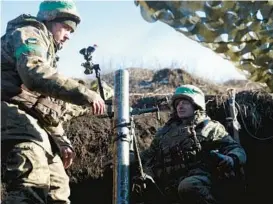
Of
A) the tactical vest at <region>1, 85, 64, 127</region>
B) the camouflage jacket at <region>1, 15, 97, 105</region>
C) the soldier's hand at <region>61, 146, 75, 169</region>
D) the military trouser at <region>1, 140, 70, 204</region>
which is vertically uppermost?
the camouflage jacket at <region>1, 15, 97, 105</region>

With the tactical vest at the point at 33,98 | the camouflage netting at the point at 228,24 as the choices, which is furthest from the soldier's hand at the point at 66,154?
the camouflage netting at the point at 228,24

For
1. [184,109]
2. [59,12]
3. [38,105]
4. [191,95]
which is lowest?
[38,105]

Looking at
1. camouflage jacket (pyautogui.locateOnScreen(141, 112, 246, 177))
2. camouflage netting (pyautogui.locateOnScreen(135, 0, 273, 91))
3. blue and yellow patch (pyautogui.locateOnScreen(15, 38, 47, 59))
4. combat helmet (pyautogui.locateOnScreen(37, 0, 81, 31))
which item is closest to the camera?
camouflage netting (pyautogui.locateOnScreen(135, 0, 273, 91))

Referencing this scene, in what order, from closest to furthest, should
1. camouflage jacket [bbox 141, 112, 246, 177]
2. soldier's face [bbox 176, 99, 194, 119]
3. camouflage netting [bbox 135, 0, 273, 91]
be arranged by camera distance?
camouflage netting [bbox 135, 0, 273, 91]
camouflage jacket [bbox 141, 112, 246, 177]
soldier's face [bbox 176, 99, 194, 119]

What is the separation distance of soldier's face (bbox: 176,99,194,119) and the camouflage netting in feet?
10.8

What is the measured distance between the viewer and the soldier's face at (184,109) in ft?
19.4

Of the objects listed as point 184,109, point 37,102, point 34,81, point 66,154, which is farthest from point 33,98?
point 184,109

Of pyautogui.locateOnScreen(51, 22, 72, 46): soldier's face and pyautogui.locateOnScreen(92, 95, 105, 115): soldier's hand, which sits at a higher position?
pyautogui.locateOnScreen(51, 22, 72, 46): soldier's face

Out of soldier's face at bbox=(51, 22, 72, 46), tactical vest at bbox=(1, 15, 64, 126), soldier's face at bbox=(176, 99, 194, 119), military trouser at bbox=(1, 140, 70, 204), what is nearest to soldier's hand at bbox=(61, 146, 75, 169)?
tactical vest at bbox=(1, 15, 64, 126)

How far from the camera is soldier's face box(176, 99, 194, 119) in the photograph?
5.91 metres

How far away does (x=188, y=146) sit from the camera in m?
5.62

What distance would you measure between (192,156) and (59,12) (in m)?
1.97

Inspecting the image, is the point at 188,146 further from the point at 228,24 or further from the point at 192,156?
the point at 228,24

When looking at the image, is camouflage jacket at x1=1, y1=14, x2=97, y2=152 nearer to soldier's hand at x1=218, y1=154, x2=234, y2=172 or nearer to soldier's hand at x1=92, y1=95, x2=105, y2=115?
soldier's hand at x1=92, y1=95, x2=105, y2=115
